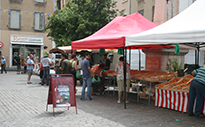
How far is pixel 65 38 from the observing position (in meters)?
18.5

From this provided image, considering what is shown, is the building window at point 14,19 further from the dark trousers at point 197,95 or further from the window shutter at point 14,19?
the dark trousers at point 197,95

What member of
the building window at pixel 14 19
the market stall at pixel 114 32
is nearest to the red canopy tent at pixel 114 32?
the market stall at pixel 114 32

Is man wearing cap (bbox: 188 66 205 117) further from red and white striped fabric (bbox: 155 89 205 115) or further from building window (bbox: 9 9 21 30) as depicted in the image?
building window (bbox: 9 9 21 30)

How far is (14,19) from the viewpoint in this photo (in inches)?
1209

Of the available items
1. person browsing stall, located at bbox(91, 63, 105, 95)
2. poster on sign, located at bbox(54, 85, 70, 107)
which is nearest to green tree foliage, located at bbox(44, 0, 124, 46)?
person browsing stall, located at bbox(91, 63, 105, 95)

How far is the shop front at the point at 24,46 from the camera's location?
30.5m

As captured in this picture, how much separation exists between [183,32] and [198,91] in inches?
65.8

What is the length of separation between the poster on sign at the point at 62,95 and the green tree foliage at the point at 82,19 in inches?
435

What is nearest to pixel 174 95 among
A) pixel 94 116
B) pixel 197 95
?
pixel 197 95

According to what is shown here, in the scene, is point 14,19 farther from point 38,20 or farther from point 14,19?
point 38,20

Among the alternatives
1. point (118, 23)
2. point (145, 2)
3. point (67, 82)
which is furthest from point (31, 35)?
point (67, 82)

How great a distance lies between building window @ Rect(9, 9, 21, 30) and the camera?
100ft

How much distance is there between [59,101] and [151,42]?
3.09 metres

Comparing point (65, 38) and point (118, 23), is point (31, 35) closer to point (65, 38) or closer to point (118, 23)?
point (65, 38)
